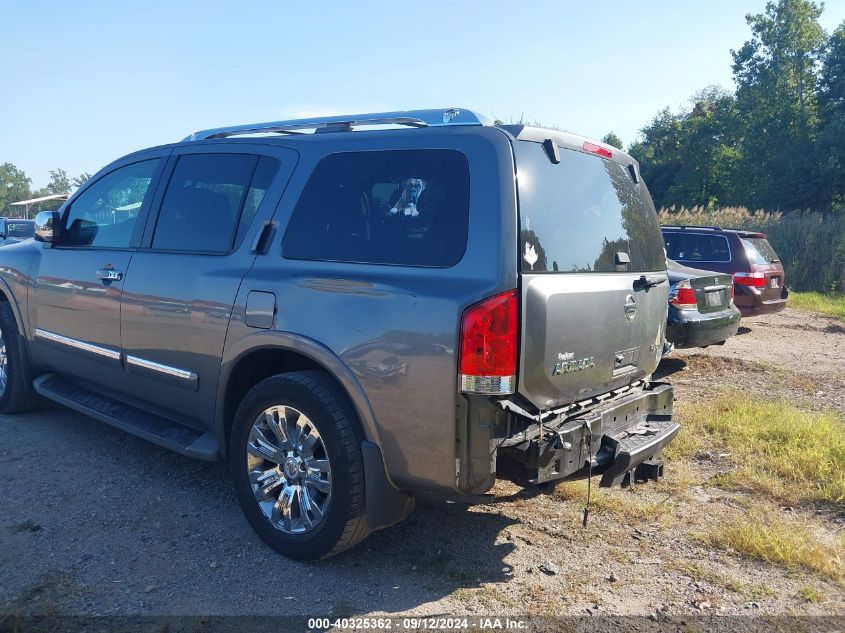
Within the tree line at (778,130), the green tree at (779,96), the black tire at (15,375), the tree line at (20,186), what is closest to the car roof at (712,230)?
the black tire at (15,375)

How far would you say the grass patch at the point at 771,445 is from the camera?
4441 millimetres

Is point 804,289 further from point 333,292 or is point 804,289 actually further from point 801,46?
point 801,46

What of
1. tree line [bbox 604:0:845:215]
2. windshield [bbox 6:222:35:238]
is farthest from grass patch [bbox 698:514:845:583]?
tree line [bbox 604:0:845:215]

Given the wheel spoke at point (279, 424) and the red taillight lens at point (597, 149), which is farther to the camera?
the red taillight lens at point (597, 149)

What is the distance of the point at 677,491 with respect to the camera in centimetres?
446

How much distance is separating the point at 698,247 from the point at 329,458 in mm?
8957

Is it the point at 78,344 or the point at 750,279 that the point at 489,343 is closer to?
the point at 78,344

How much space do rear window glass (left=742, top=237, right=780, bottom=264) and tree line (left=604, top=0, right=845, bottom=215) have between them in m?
23.5

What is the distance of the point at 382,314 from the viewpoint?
3.08 m

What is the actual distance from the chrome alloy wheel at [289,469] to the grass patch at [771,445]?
272 centimetres

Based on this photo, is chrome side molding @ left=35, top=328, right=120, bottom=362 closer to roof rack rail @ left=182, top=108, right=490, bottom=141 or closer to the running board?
the running board

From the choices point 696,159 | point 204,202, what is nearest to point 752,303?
point 204,202

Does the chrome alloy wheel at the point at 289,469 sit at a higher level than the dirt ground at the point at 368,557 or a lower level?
higher

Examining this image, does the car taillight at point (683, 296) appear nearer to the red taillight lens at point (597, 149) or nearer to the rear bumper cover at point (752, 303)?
the rear bumper cover at point (752, 303)
